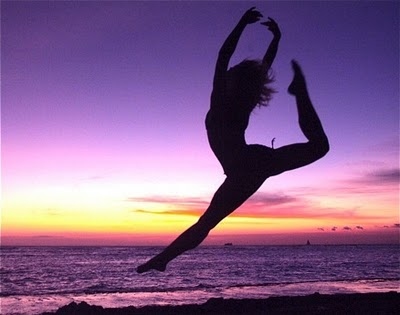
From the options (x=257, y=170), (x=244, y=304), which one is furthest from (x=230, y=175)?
(x=244, y=304)

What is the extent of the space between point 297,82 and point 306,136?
382mm

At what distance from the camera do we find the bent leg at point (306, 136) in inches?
128

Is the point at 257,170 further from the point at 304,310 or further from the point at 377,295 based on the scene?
the point at 377,295

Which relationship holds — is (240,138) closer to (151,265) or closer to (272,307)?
(151,265)

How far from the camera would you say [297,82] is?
3.35 metres

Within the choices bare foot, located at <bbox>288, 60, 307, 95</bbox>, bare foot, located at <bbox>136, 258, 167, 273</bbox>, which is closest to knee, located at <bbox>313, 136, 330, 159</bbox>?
bare foot, located at <bbox>288, 60, 307, 95</bbox>

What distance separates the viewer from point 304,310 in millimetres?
17234

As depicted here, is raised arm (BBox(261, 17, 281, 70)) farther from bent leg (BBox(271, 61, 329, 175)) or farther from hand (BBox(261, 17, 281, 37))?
bent leg (BBox(271, 61, 329, 175))

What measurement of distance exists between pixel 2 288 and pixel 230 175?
28515mm

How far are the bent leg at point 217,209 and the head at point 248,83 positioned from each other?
1.76 ft

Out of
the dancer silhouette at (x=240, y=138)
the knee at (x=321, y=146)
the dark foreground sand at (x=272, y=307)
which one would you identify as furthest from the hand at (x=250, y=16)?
the dark foreground sand at (x=272, y=307)

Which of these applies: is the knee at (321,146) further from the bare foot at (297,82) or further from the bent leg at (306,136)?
the bare foot at (297,82)

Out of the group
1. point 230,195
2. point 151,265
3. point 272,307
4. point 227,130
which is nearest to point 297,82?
point 227,130

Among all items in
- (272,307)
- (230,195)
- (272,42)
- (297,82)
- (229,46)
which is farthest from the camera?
(272,307)
